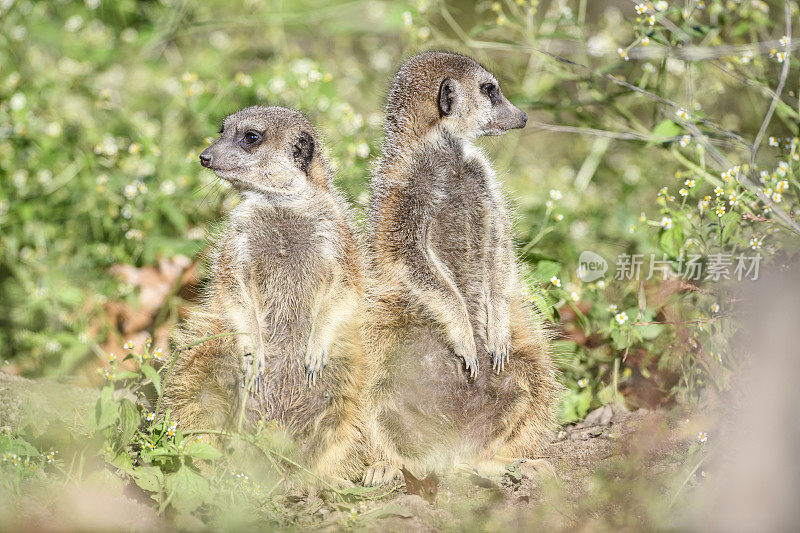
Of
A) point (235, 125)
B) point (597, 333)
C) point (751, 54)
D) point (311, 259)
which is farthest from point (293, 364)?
point (751, 54)

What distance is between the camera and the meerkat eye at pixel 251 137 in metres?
4.02

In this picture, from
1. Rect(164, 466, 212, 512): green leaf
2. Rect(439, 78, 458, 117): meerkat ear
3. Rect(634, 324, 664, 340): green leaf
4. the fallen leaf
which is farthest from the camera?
Rect(634, 324, 664, 340): green leaf

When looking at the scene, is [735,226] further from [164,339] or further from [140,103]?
[140,103]

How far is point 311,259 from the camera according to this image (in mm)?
3955

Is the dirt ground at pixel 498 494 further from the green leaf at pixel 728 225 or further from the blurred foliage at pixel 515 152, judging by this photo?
the green leaf at pixel 728 225

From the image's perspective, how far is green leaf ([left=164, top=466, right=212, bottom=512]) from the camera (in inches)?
129

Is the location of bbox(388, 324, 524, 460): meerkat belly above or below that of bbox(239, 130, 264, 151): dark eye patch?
below

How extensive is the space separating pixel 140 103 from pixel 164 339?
3070 mm

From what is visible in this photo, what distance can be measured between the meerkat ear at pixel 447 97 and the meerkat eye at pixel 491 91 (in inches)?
6.8

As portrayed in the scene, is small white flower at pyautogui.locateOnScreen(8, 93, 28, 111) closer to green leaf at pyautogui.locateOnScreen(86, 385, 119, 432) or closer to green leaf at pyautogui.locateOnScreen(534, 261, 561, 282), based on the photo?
green leaf at pyautogui.locateOnScreen(86, 385, 119, 432)

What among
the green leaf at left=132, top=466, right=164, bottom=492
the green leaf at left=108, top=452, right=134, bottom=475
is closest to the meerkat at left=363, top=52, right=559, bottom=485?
the green leaf at left=132, top=466, right=164, bottom=492

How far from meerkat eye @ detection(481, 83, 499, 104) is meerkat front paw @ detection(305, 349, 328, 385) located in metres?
1.56

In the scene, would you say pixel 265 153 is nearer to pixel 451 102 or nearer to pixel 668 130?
pixel 451 102

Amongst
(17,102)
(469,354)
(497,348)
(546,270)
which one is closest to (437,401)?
(469,354)
